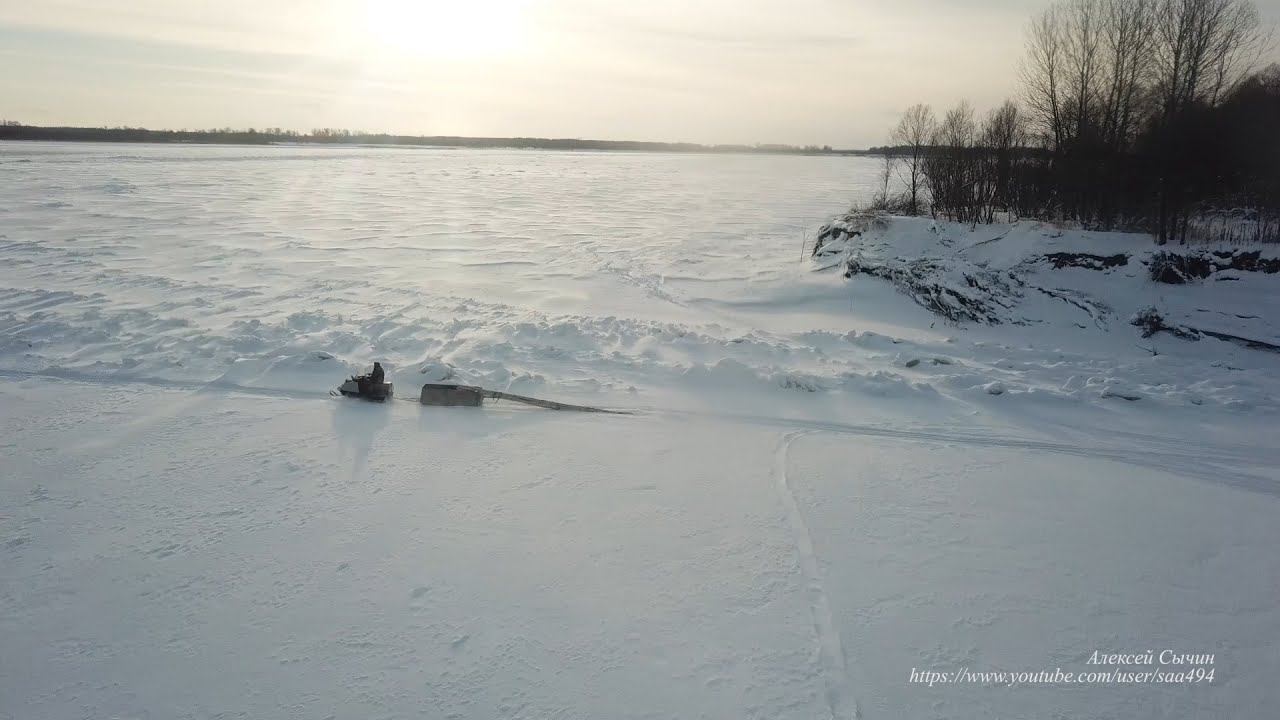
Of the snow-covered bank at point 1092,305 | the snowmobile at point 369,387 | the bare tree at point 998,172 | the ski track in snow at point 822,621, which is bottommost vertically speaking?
the ski track in snow at point 822,621

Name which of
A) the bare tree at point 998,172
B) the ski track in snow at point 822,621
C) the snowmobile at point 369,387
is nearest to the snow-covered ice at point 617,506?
the ski track in snow at point 822,621

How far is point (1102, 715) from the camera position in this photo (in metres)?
2.87

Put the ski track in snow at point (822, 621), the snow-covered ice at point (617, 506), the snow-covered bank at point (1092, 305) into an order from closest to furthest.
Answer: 1. the ski track in snow at point (822, 621)
2. the snow-covered ice at point (617, 506)
3. the snow-covered bank at point (1092, 305)

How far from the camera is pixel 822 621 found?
3355 millimetres

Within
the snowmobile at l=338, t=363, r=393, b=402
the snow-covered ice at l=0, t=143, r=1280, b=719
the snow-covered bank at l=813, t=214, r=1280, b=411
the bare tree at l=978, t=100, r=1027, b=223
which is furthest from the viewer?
the bare tree at l=978, t=100, r=1027, b=223

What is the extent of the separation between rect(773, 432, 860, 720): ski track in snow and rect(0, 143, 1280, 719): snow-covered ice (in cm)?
2

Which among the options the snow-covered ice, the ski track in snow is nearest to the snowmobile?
the snow-covered ice

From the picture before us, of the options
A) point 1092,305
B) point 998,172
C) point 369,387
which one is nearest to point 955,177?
point 998,172

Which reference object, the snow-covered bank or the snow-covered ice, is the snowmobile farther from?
the snow-covered bank

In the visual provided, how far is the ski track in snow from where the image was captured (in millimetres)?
2895

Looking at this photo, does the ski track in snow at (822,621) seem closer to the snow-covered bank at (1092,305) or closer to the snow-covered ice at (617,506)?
the snow-covered ice at (617,506)

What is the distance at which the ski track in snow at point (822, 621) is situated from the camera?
9.50ft

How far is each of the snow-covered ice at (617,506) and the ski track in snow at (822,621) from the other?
21 mm

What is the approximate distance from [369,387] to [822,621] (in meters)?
4.47
